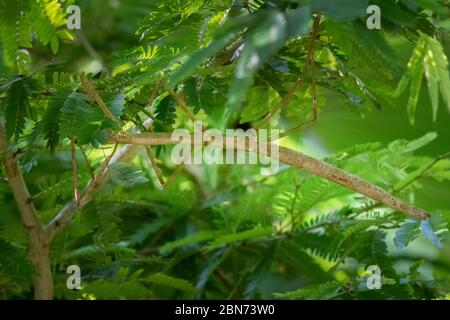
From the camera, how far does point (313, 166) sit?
95 centimetres

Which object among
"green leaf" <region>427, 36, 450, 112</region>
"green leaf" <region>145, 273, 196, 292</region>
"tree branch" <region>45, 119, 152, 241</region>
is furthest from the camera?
"green leaf" <region>145, 273, 196, 292</region>

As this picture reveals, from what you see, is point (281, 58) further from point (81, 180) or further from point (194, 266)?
point (194, 266)

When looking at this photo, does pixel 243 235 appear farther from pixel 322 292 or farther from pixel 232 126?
pixel 232 126

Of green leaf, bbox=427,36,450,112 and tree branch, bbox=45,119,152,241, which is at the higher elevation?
green leaf, bbox=427,36,450,112

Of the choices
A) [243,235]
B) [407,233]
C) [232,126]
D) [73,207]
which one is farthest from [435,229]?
[232,126]

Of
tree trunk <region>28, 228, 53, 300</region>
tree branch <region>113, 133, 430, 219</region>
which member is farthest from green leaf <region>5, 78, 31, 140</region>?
tree trunk <region>28, 228, 53, 300</region>

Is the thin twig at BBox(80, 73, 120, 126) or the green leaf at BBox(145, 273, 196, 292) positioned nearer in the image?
the thin twig at BBox(80, 73, 120, 126)

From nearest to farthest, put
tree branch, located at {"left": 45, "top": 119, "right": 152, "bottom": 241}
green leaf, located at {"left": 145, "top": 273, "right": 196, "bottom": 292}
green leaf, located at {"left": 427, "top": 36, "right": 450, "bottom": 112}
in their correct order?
green leaf, located at {"left": 427, "top": 36, "right": 450, "bottom": 112} → tree branch, located at {"left": 45, "top": 119, "right": 152, "bottom": 241} → green leaf, located at {"left": 145, "top": 273, "right": 196, "bottom": 292}

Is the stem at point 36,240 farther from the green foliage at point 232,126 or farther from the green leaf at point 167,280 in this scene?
the green leaf at point 167,280

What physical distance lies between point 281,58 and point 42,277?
1.53 feet

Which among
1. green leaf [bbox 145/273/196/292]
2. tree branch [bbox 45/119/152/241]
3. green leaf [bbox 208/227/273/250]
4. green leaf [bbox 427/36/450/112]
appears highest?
green leaf [bbox 427/36/450/112]

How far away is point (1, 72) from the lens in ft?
2.98

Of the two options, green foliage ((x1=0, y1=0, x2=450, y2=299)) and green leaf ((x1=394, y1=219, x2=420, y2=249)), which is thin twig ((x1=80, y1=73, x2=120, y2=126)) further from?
green leaf ((x1=394, y1=219, x2=420, y2=249))

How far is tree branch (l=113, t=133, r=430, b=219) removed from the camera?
3.01ft
